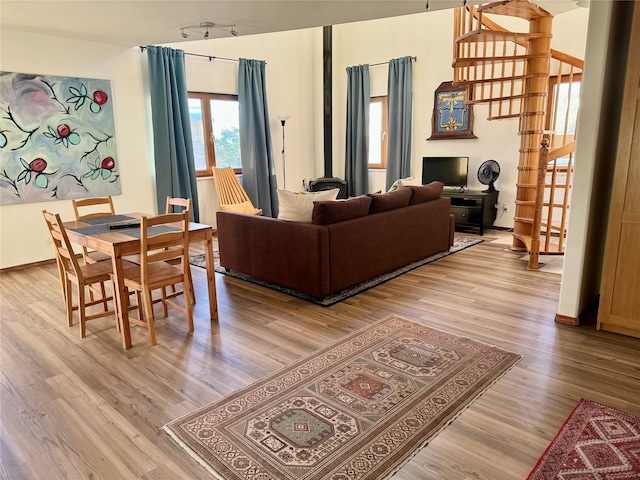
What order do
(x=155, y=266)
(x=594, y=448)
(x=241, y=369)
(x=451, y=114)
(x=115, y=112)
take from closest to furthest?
(x=594, y=448) → (x=241, y=369) → (x=155, y=266) → (x=115, y=112) → (x=451, y=114)

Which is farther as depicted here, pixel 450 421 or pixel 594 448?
pixel 450 421

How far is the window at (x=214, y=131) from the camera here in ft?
21.1

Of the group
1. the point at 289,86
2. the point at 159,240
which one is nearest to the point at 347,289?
the point at 159,240

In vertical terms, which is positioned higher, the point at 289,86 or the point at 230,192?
the point at 289,86

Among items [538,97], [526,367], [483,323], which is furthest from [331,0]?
[526,367]

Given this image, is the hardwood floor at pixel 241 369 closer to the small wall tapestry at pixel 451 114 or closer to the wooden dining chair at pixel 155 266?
the wooden dining chair at pixel 155 266

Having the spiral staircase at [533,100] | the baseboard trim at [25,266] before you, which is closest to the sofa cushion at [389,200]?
the spiral staircase at [533,100]

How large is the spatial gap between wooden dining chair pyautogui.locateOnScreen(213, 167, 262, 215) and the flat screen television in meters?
2.66

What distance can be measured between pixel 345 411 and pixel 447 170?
509 cm

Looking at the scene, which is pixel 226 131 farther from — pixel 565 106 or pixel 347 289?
pixel 565 106

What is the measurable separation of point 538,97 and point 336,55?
397 cm

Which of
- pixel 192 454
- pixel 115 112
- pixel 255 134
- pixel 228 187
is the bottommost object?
pixel 192 454

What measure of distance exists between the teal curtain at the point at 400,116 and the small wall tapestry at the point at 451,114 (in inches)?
16.1

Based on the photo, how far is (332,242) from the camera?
142 inches
